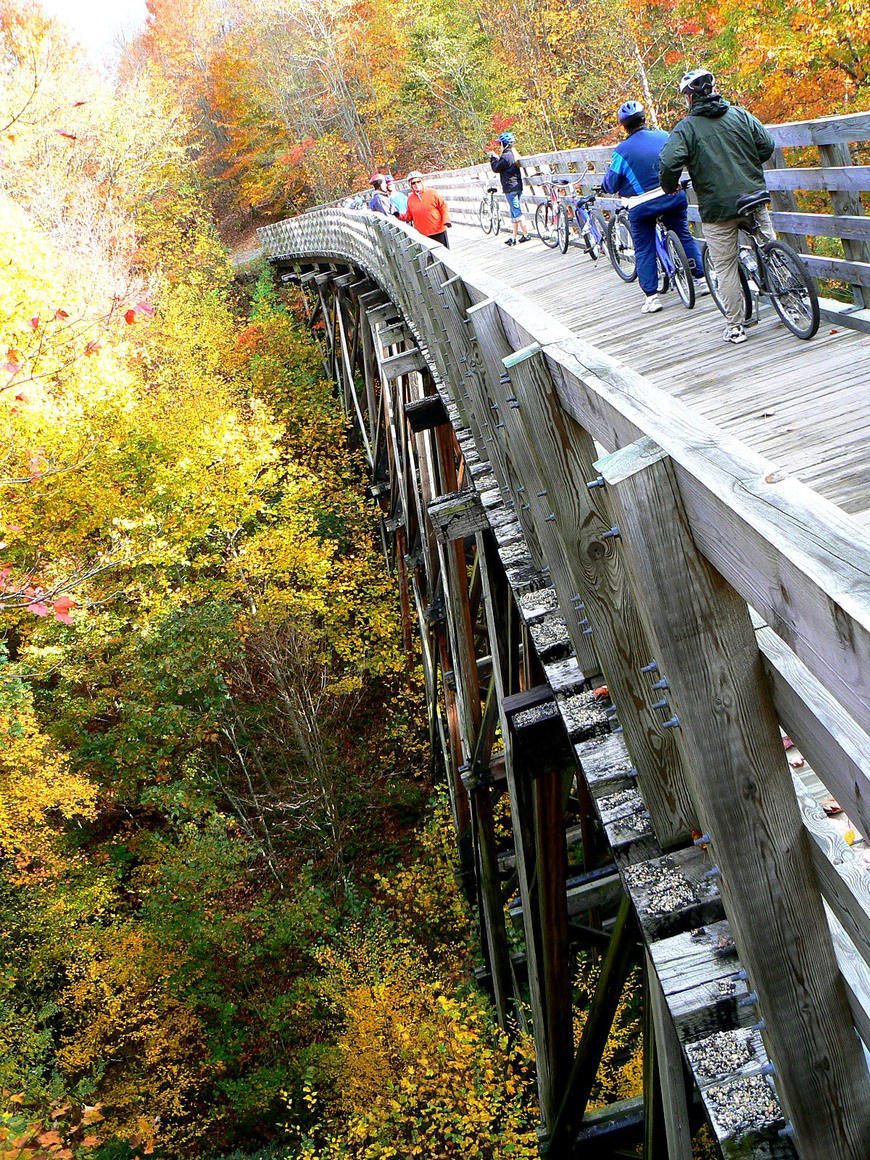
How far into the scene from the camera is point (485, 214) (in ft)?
52.2

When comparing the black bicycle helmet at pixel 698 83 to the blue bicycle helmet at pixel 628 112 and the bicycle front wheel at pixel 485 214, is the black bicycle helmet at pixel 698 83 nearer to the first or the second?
the blue bicycle helmet at pixel 628 112

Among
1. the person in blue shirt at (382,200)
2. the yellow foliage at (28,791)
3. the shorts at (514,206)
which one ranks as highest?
the person in blue shirt at (382,200)

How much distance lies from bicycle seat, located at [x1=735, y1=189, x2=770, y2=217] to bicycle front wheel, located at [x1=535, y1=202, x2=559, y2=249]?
6.67 meters

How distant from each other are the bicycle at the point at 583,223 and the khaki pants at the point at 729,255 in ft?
12.4

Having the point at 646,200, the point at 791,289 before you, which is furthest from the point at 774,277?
the point at 646,200

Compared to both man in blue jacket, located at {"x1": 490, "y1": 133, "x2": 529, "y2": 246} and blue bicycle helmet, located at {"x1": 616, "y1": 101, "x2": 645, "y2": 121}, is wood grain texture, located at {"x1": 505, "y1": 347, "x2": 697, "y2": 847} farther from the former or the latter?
man in blue jacket, located at {"x1": 490, "y1": 133, "x2": 529, "y2": 246}

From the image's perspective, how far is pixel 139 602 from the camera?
48.7ft

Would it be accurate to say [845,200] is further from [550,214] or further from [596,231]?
[550,214]

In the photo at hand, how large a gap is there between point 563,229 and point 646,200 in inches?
185

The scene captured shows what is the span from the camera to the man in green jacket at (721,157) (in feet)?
17.6

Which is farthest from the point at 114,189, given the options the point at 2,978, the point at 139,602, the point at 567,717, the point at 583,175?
the point at 567,717

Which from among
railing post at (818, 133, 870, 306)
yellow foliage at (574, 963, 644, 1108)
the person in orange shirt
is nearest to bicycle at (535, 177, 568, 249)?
the person in orange shirt

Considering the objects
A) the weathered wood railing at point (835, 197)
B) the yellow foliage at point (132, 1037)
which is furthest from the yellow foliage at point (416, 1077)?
the weathered wood railing at point (835, 197)

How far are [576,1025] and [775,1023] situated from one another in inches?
329
